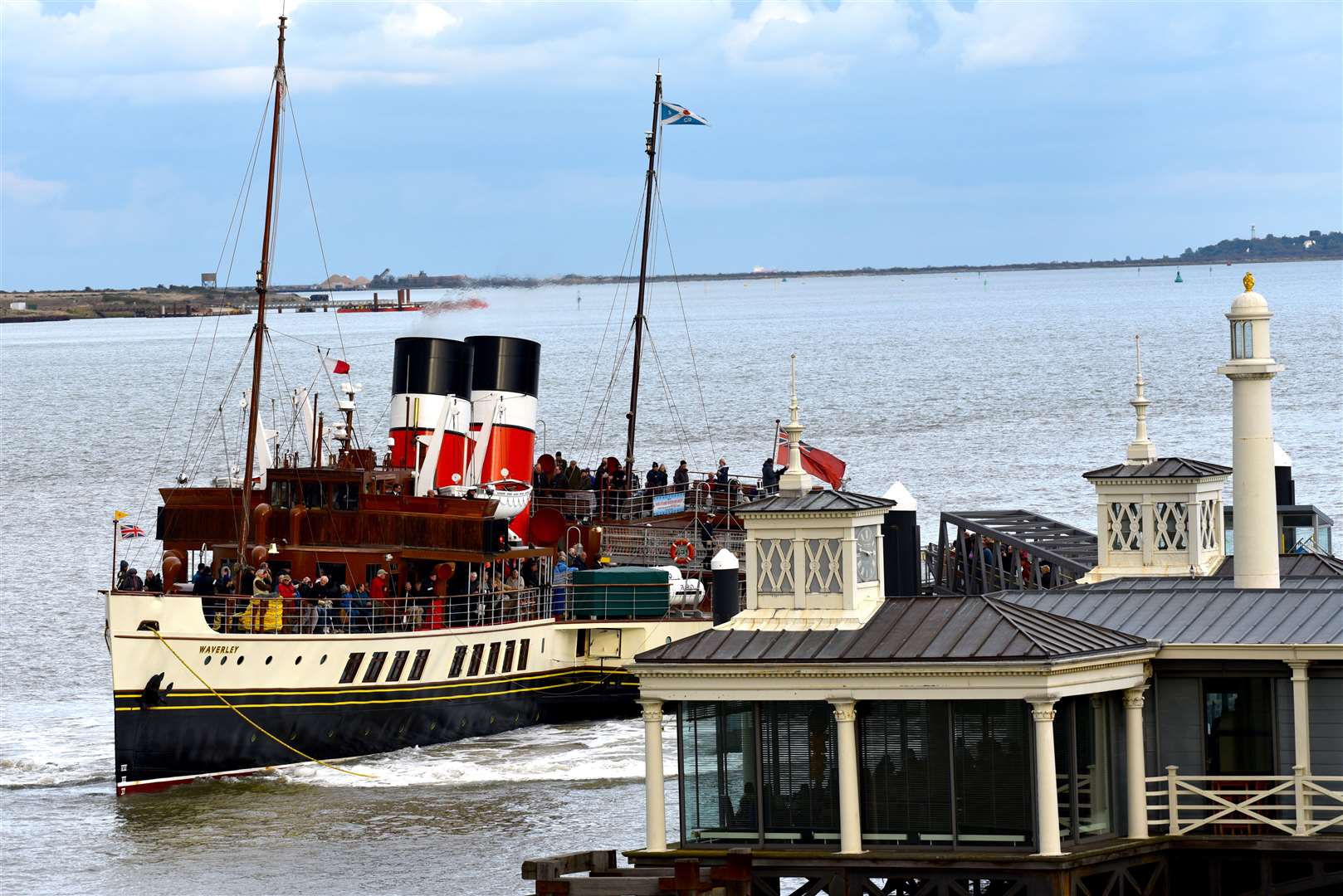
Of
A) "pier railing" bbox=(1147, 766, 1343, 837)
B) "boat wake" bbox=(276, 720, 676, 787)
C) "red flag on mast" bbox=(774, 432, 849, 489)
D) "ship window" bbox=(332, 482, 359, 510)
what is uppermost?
"red flag on mast" bbox=(774, 432, 849, 489)

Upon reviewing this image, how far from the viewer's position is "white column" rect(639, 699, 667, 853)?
27.4 meters

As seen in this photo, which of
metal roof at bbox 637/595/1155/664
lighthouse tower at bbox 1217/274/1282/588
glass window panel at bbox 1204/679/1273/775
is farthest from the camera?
lighthouse tower at bbox 1217/274/1282/588

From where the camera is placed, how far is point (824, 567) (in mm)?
27891

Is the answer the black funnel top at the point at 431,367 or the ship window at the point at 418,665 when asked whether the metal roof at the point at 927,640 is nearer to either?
the ship window at the point at 418,665

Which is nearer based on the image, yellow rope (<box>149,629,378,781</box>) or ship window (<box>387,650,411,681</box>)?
yellow rope (<box>149,629,378,781</box>)

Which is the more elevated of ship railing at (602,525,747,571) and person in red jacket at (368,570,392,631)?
ship railing at (602,525,747,571)

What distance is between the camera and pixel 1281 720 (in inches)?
1070

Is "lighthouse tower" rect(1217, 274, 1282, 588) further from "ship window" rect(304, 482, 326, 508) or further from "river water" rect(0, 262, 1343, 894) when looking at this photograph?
"ship window" rect(304, 482, 326, 508)

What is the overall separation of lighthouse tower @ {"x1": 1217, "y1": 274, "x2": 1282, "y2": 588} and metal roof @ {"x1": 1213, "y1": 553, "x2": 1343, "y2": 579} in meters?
1.19

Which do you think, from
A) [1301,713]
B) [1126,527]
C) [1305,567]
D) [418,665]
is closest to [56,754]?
[418,665]

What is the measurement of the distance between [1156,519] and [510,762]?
1739 cm

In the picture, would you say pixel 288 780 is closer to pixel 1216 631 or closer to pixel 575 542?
pixel 575 542

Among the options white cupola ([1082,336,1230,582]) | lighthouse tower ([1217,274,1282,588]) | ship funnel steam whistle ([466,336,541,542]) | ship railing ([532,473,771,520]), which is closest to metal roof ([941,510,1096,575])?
white cupola ([1082,336,1230,582])

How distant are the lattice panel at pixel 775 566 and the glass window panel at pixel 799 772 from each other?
5.12 ft
